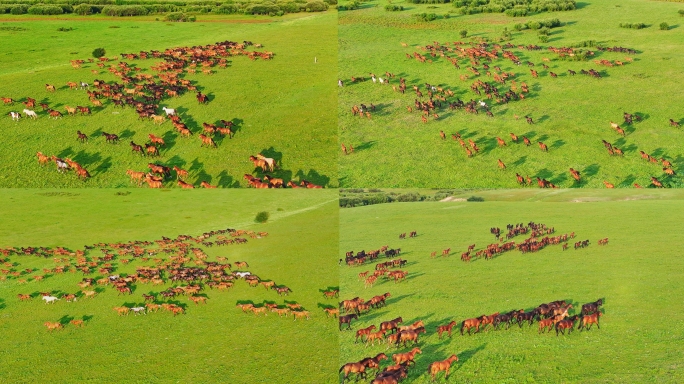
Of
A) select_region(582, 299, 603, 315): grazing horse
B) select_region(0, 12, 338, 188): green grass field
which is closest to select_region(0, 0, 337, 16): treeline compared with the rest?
select_region(0, 12, 338, 188): green grass field

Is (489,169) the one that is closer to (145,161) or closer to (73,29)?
(145,161)

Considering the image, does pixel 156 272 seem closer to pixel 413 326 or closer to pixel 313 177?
pixel 313 177

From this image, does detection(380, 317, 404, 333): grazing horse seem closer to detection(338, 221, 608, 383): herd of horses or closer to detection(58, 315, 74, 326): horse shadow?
detection(338, 221, 608, 383): herd of horses

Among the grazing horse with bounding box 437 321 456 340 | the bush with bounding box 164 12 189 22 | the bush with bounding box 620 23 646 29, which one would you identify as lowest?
the grazing horse with bounding box 437 321 456 340

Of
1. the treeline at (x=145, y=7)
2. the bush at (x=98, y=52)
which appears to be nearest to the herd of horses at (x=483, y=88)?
the bush at (x=98, y=52)

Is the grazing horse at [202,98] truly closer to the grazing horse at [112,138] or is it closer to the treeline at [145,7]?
the grazing horse at [112,138]

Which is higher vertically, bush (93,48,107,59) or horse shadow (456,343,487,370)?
bush (93,48,107,59)
